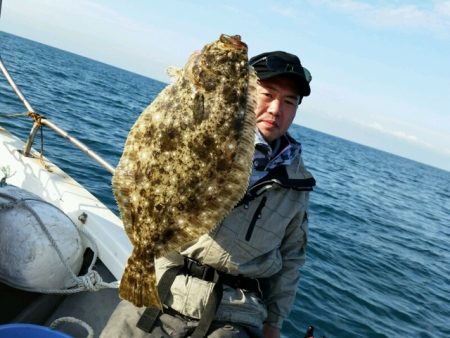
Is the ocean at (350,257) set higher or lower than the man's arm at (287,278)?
lower

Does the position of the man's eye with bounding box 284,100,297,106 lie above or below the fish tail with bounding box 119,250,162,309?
above

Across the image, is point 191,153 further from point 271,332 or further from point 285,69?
point 271,332

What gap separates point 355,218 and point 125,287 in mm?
16218

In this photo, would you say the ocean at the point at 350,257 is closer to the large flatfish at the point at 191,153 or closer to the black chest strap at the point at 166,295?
the black chest strap at the point at 166,295

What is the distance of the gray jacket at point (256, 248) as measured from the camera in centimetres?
249

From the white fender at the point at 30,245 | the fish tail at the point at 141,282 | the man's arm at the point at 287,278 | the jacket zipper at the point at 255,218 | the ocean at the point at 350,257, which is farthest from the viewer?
the ocean at the point at 350,257

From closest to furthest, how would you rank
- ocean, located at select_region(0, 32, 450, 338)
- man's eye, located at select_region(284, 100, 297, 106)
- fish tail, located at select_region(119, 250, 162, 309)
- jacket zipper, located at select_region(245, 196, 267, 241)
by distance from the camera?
fish tail, located at select_region(119, 250, 162, 309) < jacket zipper, located at select_region(245, 196, 267, 241) < man's eye, located at select_region(284, 100, 297, 106) < ocean, located at select_region(0, 32, 450, 338)

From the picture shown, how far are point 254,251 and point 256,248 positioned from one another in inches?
0.9

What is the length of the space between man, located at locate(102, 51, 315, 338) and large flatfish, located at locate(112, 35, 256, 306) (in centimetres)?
43

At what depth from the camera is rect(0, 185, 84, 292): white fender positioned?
334 cm

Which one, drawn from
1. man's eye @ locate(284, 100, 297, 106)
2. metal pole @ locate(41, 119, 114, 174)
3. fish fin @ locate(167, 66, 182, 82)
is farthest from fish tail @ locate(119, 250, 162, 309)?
metal pole @ locate(41, 119, 114, 174)

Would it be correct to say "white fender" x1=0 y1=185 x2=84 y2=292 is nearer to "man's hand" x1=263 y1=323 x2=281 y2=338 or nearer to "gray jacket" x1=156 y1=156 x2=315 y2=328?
"gray jacket" x1=156 y1=156 x2=315 y2=328

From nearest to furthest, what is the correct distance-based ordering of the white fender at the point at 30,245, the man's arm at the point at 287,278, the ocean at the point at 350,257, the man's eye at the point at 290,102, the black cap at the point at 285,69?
the black cap at the point at 285,69 < the man's eye at the point at 290,102 < the man's arm at the point at 287,278 < the white fender at the point at 30,245 < the ocean at the point at 350,257

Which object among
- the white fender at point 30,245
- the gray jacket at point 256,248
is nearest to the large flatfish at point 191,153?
the gray jacket at point 256,248
